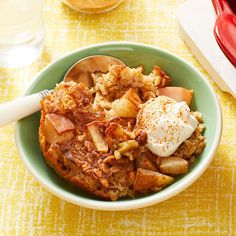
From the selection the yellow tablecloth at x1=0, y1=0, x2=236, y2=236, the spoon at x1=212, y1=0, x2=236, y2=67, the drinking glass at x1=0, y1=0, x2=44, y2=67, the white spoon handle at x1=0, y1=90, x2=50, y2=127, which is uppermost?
the spoon at x1=212, y1=0, x2=236, y2=67

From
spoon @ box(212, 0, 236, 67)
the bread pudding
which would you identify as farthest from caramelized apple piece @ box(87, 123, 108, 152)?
spoon @ box(212, 0, 236, 67)

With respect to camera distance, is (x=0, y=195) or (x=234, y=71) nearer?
(x=0, y=195)

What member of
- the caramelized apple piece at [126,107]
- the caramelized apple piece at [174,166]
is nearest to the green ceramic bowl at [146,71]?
the caramelized apple piece at [174,166]

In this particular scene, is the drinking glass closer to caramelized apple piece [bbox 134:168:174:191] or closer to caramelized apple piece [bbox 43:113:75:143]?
caramelized apple piece [bbox 43:113:75:143]

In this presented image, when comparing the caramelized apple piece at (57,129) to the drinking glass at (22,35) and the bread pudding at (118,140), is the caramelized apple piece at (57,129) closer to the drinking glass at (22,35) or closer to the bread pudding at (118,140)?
the bread pudding at (118,140)

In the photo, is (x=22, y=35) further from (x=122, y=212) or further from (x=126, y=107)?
(x=122, y=212)

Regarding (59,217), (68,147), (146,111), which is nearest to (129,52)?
(146,111)

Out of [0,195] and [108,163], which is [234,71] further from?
[0,195]
